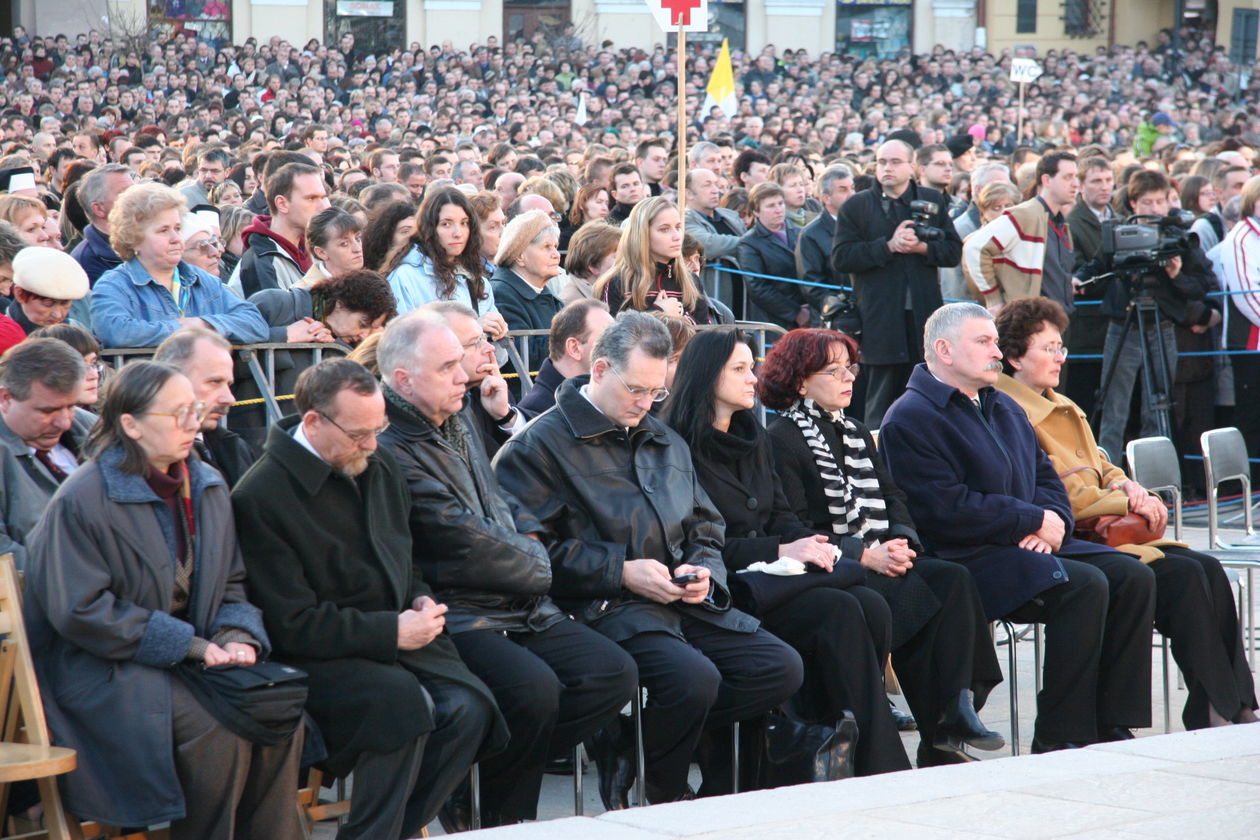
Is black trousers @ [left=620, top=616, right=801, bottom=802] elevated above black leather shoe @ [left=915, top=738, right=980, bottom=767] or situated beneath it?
elevated above

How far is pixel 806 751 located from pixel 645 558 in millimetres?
776

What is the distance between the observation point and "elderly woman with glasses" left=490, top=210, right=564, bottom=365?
7.71 m

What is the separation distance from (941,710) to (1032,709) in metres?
1.10

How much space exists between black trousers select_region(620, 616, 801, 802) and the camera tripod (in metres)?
5.25

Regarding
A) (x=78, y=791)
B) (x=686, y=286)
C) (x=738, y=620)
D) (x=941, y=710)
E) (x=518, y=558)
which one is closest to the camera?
(x=78, y=791)

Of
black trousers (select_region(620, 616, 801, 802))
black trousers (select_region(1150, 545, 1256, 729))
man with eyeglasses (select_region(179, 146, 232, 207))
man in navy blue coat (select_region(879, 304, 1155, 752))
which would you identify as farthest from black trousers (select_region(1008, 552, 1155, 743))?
man with eyeglasses (select_region(179, 146, 232, 207))

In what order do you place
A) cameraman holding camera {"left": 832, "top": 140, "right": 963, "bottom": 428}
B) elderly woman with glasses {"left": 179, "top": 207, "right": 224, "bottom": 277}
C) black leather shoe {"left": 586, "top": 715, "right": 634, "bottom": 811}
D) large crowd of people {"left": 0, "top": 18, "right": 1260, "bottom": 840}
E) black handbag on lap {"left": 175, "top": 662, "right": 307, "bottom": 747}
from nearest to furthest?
black handbag on lap {"left": 175, "top": 662, "right": 307, "bottom": 747} < large crowd of people {"left": 0, "top": 18, "right": 1260, "bottom": 840} < black leather shoe {"left": 586, "top": 715, "right": 634, "bottom": 811} < elderly woman with glasses {"left": 179, "top": 207, "right": 224, "bottom": 277} < cameraman holding camera {"left": 832, "top": 140, "right": 963, "bottom": 428}

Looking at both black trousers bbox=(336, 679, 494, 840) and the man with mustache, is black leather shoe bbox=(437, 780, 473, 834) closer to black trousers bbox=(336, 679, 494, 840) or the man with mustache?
black trousers bbox=(336, 679, 494, 840)

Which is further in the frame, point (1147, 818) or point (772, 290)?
point (772, 290)

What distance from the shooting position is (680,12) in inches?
360

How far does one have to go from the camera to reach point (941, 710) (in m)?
5.73

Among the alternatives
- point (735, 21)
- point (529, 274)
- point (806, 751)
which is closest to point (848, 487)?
point (806, 751)

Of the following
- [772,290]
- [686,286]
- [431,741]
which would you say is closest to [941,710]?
[431,741]

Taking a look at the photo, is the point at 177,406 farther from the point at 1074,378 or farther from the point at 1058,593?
the point at 1074,378
